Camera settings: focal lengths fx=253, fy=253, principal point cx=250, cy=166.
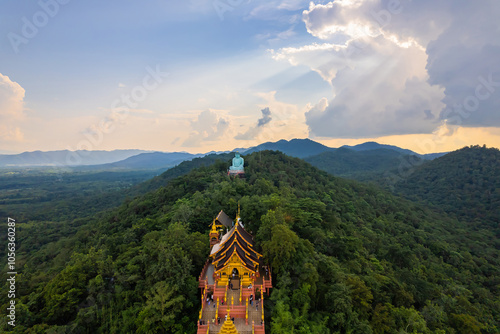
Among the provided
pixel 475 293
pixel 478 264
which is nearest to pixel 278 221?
pixel 475 293

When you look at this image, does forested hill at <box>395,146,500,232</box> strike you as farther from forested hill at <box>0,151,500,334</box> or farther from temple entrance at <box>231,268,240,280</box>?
temple entrance at <box>231,268,240,280</box>

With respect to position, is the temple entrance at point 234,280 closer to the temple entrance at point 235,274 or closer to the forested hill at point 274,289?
the temple entrance at point 235,274

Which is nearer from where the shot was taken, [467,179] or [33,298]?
[33,298]

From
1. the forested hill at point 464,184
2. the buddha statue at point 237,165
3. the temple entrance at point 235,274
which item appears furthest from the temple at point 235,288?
the forested hill at point 464,184

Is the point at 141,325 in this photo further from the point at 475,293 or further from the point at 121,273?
the point at 475,293

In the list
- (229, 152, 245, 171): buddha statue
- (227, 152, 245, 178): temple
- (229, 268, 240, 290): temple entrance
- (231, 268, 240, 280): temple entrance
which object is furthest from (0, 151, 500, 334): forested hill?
(229, 152, 245, 171): buddha statue

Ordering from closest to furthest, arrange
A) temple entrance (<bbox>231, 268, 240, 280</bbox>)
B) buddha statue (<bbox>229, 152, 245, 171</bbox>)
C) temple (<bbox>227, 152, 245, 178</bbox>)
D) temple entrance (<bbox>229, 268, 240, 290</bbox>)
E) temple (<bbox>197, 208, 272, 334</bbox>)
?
temple (<bbox>197, 208, 272, 334</bbox>), temple entrance (<bbox>229, 268, 240, 290</bbox>), temple entrance (<bbox>231, 268, 240, 280</bbox>), temple (<bbox>227, 152, 245, 178</bbox>), buddha statue (<bbox>229, 152, 245, 171</bbox>)
